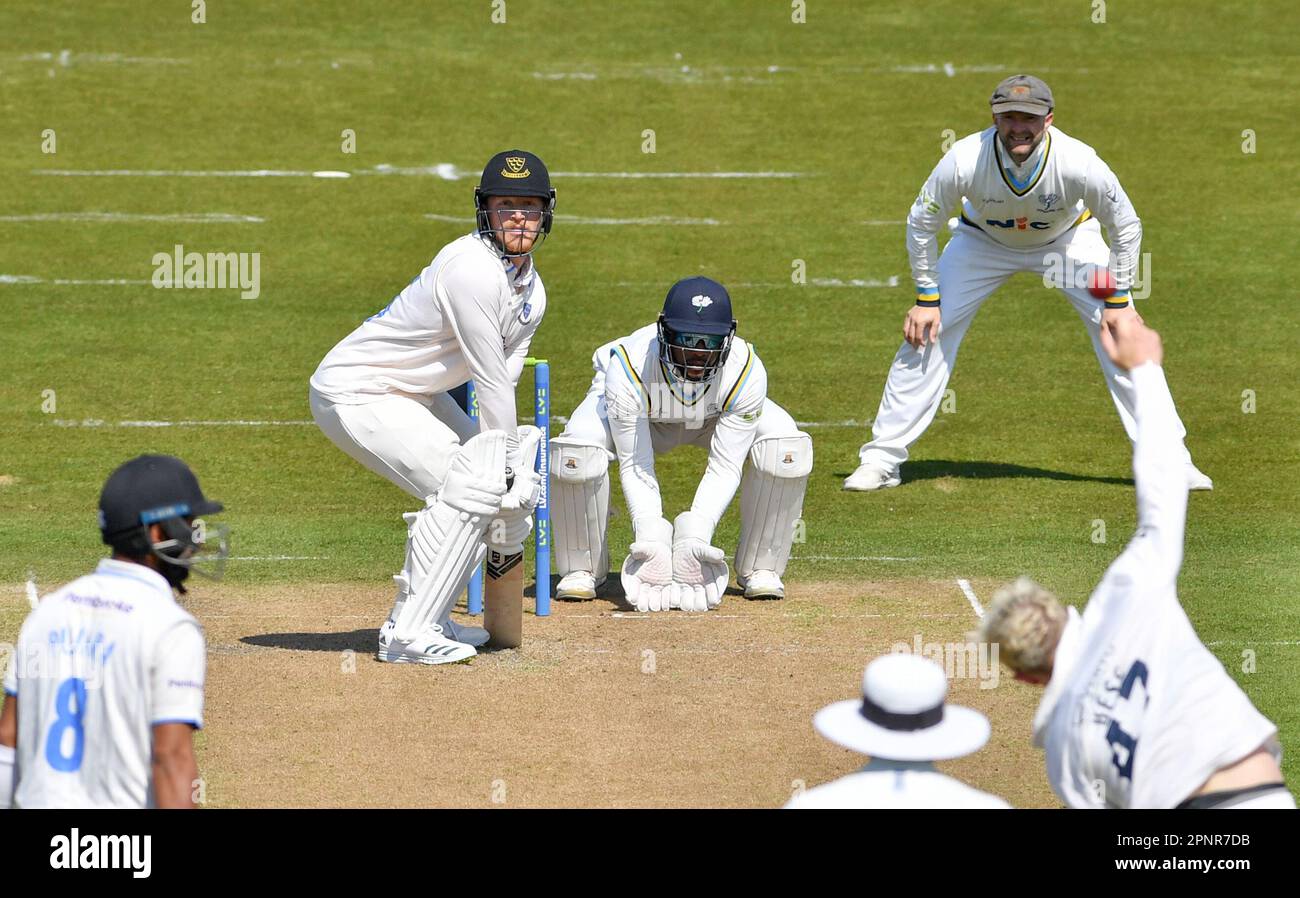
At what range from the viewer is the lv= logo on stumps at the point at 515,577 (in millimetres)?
9398

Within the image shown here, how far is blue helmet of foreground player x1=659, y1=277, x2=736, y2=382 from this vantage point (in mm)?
10008

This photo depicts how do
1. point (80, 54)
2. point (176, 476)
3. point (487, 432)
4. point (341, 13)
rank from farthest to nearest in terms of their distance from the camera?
point (341, 13) < point (80, 54) < point (487, 432) < point (176, 476)

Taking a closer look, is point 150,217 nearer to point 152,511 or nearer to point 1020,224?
point 1020,224

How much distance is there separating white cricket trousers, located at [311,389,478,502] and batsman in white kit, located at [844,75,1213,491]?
14.3 ft

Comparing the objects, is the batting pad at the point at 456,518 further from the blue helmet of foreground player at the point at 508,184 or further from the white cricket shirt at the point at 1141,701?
the white cricket shirt at the point at 1141,701

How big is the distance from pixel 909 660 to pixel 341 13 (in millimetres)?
22273

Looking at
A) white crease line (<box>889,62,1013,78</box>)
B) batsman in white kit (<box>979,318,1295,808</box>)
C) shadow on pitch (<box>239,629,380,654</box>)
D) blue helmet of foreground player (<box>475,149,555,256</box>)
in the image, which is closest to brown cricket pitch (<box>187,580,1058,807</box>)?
shadow on pitch (<box>239,629,380,654</box>)

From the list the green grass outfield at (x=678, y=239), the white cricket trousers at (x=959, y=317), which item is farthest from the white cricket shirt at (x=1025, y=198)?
the green grass outfield at (x=678, y=239)

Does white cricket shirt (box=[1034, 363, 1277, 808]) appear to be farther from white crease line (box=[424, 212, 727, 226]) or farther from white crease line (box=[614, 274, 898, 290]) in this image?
white crease line (box=[424, 212, 727, 226])

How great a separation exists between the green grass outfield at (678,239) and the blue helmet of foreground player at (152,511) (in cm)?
477

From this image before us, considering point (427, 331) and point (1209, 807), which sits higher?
point (427, 331)

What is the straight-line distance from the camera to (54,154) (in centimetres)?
2122

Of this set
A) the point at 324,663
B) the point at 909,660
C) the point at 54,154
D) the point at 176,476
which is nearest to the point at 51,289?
the point at 54,154

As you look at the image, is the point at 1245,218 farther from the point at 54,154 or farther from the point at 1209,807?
the point at 1209,807
